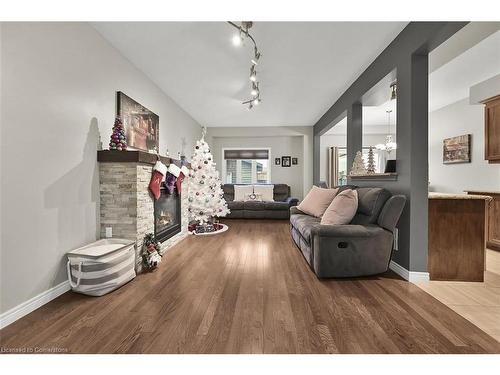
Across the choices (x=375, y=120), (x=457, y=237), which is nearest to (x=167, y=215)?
(x=457, y=237)

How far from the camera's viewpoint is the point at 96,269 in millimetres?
1981

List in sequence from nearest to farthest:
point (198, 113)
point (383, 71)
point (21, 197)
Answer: point (21, 197) → point (383, 71) → point (198, 113)

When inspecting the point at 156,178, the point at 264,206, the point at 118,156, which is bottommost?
the point at 264,206

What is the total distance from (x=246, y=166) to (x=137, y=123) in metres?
4.43

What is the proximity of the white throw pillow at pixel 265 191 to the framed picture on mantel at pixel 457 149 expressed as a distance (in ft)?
13.4

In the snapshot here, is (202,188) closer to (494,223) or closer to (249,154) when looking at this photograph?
(249,154)

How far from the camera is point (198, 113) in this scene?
544cm

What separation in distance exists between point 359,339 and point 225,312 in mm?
951

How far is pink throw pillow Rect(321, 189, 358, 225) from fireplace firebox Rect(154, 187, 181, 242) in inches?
89.0

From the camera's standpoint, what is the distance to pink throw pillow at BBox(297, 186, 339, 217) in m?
3.44

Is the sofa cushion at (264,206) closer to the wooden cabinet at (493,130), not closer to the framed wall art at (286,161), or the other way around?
the framed wall art at (286,161)

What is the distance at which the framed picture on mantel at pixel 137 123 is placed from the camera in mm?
2834
